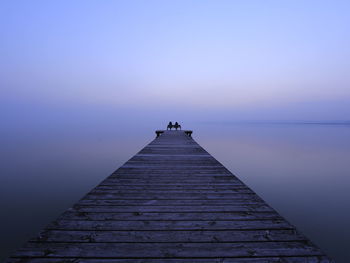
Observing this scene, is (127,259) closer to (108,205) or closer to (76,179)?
(108,205)

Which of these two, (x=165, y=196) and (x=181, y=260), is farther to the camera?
(x=165, y=196)

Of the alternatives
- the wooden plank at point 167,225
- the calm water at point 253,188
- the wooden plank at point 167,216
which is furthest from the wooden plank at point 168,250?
the calm water at point 253,188

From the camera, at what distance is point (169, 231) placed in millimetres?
2516

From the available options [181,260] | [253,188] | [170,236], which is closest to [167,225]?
[170,236]

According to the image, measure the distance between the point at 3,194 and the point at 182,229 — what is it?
9.81m

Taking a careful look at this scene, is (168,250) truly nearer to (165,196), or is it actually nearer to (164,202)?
(164,202)

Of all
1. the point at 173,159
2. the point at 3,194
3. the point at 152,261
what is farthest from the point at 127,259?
the point at 3,194

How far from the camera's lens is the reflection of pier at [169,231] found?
207 cm

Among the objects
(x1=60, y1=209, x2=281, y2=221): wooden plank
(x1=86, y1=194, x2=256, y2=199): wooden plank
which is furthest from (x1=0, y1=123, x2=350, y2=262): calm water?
(x1=60, y1=209, x2=281, y2=221): wooden plank

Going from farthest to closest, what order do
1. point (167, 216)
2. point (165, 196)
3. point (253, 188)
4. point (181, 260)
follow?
1. point (253, 188)
2. point (165, 196)
3. point (167, 216)
4. point (181, 260)

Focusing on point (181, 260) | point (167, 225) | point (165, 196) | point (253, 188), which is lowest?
point (253, 188)

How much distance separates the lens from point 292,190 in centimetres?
1052

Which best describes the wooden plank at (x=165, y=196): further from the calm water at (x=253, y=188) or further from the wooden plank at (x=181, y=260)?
the calm water at (x=253, y=188)

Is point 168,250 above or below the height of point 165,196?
below
